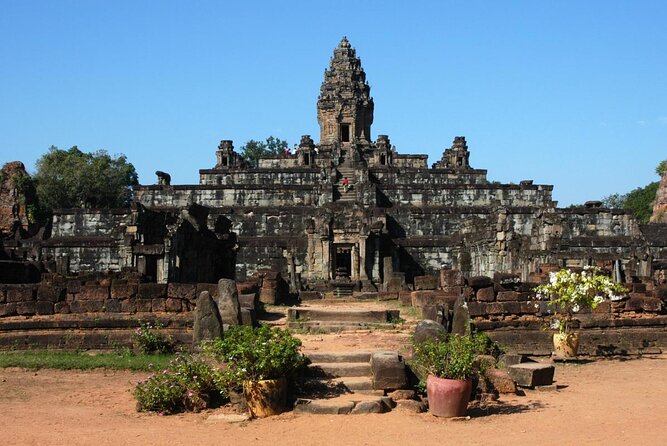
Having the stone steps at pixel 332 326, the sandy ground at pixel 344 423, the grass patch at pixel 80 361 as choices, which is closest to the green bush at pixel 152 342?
the grass patch at pixel 80 361

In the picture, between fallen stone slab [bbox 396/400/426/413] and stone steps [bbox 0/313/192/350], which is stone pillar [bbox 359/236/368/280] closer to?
stone steps [bbox 0/313/192/350]

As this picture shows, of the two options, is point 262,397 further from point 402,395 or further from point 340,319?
point 340,319

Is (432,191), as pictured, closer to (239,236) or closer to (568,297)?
(239,236)

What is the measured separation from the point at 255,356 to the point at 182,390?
127 cm

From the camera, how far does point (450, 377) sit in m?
9.98

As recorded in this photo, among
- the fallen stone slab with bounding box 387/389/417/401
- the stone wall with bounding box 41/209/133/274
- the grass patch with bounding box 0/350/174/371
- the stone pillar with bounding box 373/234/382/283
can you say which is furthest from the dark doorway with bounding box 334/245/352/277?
the fallen stone slab with bounding box 387/389/417/401

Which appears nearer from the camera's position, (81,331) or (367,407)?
(367,407)

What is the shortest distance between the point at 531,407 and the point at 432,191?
33.3 metres

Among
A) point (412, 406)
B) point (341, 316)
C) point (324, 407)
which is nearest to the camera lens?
point (324, 407)

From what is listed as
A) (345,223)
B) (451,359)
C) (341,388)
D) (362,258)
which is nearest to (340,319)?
(341,388)

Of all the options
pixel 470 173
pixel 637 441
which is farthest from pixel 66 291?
pixel 470 173

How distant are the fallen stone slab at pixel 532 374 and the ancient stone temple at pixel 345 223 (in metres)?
11.9

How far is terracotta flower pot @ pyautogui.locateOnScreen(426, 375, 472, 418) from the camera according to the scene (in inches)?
386

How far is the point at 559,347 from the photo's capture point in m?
14.7
